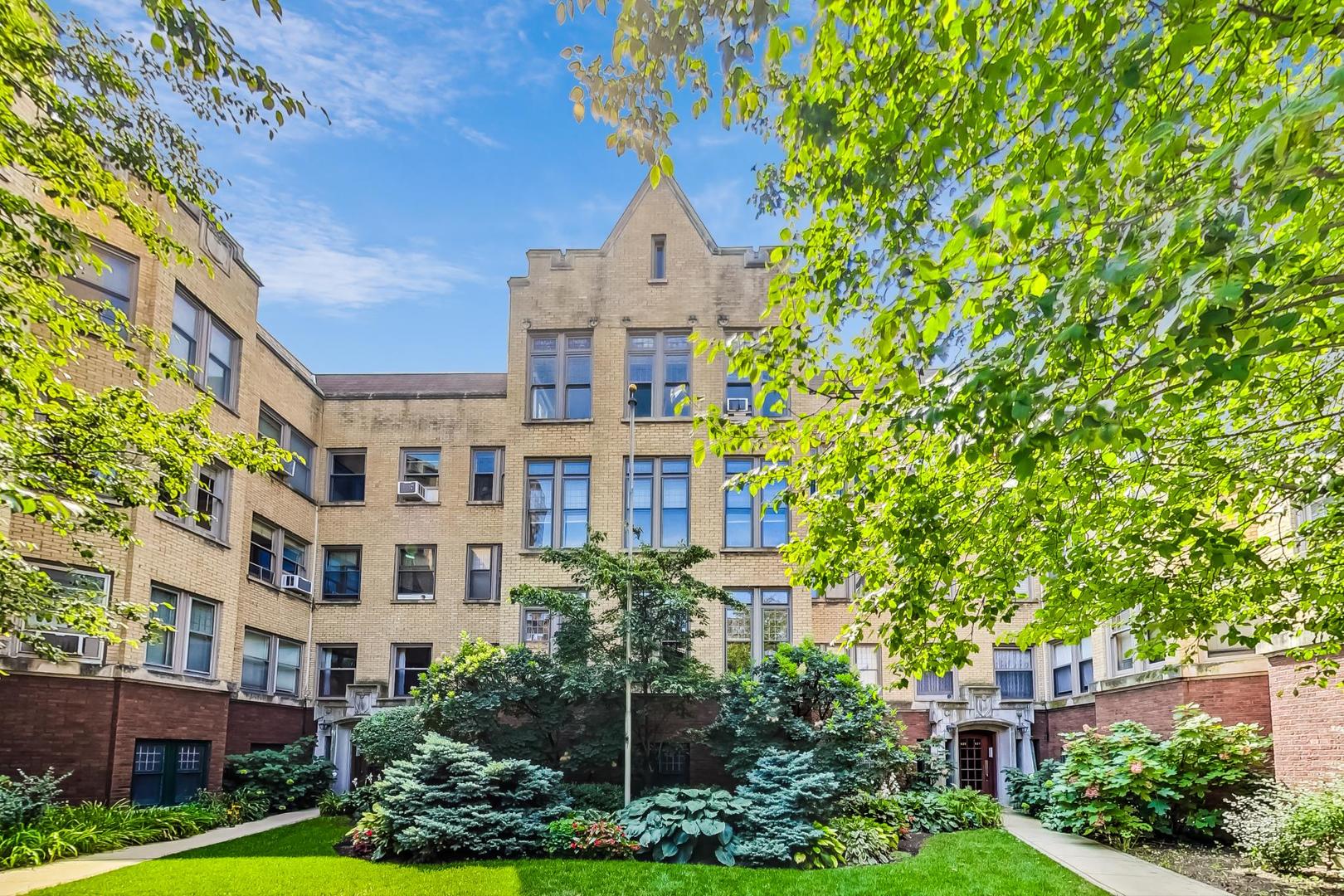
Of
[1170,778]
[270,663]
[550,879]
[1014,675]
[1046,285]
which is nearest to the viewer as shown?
[1046,285]

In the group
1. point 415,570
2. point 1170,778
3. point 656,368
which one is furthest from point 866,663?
point 415,570

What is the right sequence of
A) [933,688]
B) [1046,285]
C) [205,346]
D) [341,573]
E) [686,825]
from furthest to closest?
1. [341,573]
2. [933,688]
3. [205,346]
4. [686,825]
5. [1046,285]

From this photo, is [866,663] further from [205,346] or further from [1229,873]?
[205,346]

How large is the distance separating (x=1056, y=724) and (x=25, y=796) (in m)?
21.4

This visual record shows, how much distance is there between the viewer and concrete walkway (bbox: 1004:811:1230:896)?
11.4 m

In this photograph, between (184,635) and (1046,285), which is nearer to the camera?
(1046,285)

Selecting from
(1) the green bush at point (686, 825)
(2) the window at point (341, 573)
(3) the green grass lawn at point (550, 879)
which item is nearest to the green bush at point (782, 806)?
(1) the green bush at point (686, 825)

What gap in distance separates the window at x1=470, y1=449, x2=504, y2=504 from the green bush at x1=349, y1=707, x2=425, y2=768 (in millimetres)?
7674

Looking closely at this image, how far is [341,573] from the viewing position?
82.4 feet

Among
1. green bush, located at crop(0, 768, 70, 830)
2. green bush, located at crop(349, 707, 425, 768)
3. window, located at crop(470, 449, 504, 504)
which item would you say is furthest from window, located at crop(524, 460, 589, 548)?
green bush, located at crop(0, 768, 70, 830)

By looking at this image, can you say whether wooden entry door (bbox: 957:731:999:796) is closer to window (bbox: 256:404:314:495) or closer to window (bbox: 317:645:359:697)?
window (bbox: 317:645:359:697)

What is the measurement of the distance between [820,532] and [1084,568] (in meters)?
2.17

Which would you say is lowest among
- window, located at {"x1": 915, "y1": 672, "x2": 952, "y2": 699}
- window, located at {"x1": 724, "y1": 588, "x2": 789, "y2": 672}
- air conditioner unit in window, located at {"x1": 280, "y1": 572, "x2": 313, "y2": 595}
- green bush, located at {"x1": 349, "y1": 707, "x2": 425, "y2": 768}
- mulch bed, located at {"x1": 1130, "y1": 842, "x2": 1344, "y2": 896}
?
mulch bed, located at {"x1": 1130, "y1": 842, "x2": 1344, "y2": 896}

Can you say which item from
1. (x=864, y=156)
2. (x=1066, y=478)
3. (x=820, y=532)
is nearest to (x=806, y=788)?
(x=820, y=532)
